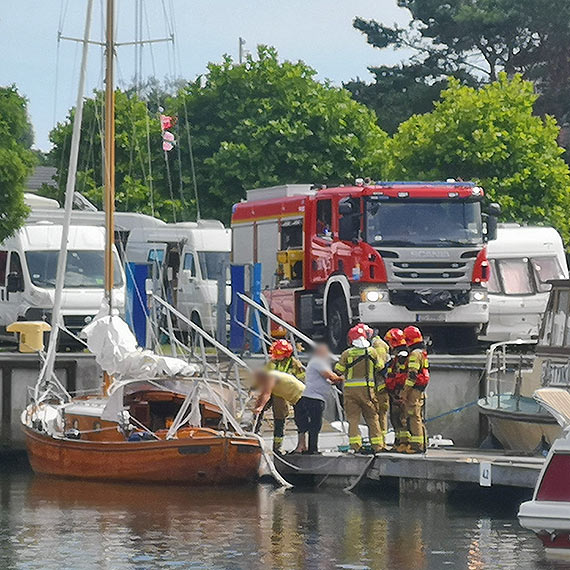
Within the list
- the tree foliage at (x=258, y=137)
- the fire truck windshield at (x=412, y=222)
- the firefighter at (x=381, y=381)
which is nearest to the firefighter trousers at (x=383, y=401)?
the firefighter at (x=381, y=381)

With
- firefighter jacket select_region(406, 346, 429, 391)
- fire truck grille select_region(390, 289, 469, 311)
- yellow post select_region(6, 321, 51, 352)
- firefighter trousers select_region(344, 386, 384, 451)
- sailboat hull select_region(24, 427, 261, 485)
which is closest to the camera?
firefighter jacket select_region(406, 346, 429, 391)

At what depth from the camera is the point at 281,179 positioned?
57438mm

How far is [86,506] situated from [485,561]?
237 inches

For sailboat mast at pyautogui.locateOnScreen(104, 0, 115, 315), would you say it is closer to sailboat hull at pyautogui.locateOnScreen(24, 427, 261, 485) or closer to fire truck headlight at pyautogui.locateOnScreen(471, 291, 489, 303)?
sailboat hull at pyautogui.locateOnScreen(24, 427, 261, 485)

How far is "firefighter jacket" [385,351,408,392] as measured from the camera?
23281mm

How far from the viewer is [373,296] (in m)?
32.2

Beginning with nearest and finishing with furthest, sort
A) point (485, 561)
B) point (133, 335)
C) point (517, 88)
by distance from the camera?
1. point (485, 561)
2. point (133, 335)
3. point (517, 88)

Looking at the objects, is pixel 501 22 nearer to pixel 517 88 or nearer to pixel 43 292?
pixel 517 88

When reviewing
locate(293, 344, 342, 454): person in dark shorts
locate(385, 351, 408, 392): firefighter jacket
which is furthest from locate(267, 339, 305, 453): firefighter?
locate(385, 351, 408, 392): firefighter jacket

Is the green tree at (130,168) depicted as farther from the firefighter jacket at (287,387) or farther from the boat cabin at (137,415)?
the firefighter jacket at (287,387)

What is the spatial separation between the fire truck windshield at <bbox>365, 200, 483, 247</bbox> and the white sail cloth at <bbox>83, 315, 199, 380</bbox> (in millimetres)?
6511

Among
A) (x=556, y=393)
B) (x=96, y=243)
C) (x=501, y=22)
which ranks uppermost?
(x=501, y=22)

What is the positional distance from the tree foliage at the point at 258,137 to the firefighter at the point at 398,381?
105 feet

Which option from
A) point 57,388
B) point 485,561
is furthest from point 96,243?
point 485,561
